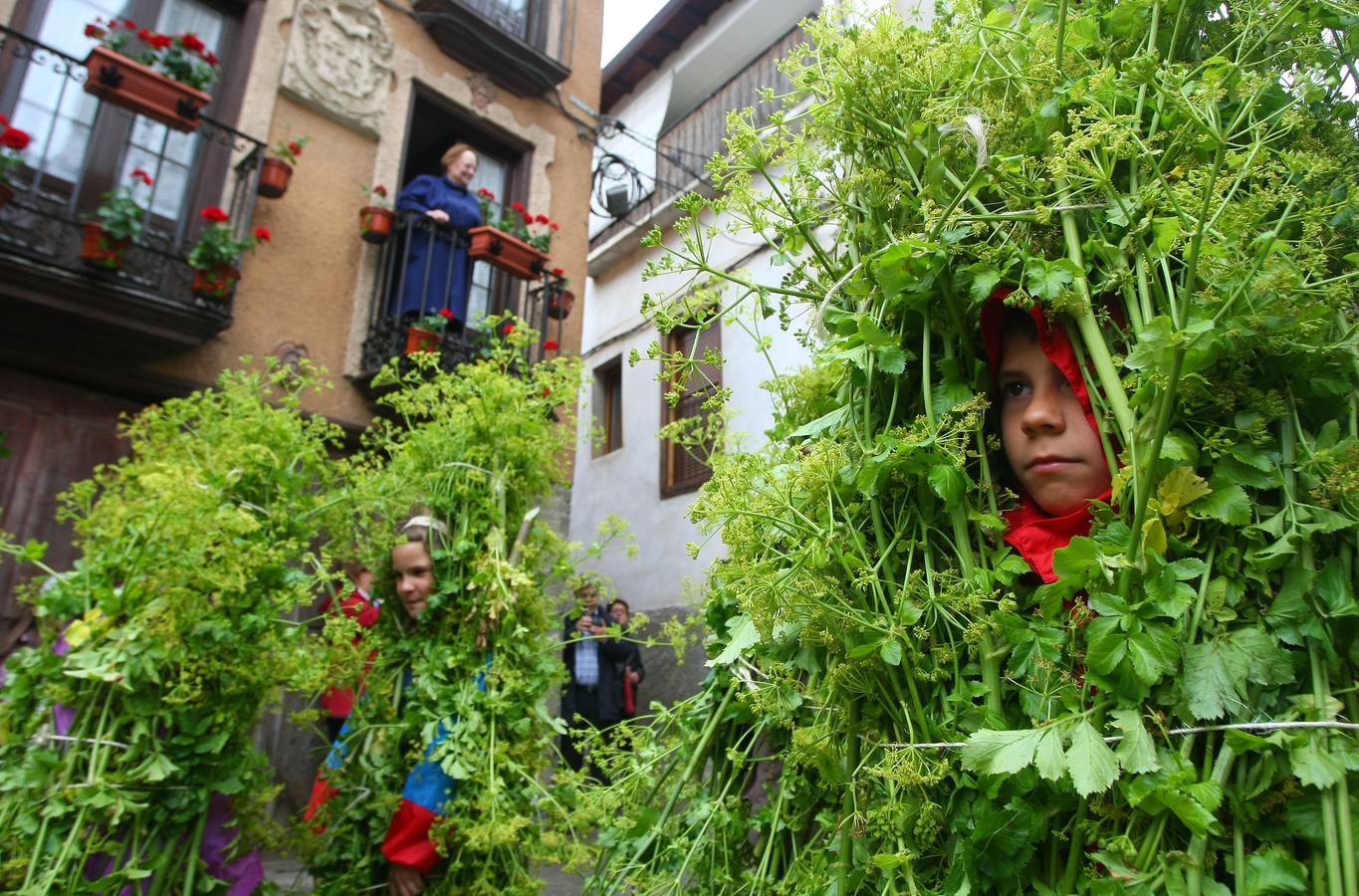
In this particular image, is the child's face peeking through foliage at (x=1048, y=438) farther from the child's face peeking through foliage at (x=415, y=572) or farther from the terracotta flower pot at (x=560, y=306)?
the terracotta flower pot at (x=560, y=306)

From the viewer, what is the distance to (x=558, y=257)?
7.55m

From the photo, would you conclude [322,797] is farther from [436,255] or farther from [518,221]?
[518,221]

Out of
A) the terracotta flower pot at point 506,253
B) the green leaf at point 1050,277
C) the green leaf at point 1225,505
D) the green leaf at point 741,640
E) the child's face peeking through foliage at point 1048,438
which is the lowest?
the green leaf at point 741,640

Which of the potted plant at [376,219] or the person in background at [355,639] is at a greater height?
the potted plant at [376,219]

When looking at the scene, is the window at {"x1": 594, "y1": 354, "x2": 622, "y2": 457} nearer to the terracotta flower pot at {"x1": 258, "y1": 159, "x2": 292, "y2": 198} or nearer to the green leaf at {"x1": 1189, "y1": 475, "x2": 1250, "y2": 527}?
the terracotta flower pot at {"x1": 258, "y1": 159, "x2": 292, "y2": 198}

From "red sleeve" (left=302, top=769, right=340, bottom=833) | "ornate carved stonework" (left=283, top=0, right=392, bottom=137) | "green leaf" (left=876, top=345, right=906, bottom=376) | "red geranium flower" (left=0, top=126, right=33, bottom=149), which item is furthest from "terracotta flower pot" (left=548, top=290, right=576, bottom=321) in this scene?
"green leaf" (left=876, top=345, right=906, bottom=376)

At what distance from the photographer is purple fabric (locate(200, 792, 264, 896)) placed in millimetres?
2223

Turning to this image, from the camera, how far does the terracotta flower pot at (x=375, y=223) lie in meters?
5.99

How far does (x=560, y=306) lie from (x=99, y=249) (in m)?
3.43

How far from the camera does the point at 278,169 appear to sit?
5.35m

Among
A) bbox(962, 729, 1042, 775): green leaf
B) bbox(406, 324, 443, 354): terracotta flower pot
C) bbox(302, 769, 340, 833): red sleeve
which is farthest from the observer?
bbox(406, 324, 443, 354): terracotta flower pot

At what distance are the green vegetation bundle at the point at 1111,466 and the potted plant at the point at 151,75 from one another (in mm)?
4914

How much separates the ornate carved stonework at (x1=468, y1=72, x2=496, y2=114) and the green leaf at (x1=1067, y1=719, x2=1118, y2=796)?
25.3 feet

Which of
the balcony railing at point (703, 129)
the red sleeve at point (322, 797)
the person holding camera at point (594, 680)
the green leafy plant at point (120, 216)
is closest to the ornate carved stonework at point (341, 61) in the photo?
the green leafy plant at point (120, 216)
